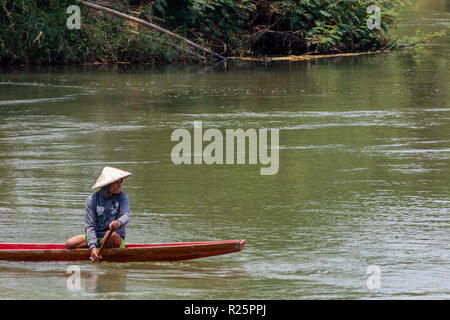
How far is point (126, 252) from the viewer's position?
896 centimetres

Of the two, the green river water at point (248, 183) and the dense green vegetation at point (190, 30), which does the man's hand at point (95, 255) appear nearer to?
the green river water at point (248, 183)

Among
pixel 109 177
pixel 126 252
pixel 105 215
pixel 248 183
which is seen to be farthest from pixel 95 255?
pixel 248 183

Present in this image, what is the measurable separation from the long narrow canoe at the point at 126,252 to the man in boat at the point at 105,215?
0.10 m

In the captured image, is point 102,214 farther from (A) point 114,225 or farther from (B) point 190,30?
(B) point 190,30

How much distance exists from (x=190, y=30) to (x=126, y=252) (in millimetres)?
22126

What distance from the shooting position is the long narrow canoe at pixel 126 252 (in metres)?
8.83

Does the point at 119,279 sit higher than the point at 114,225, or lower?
lower

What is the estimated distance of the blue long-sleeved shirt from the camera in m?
8.94

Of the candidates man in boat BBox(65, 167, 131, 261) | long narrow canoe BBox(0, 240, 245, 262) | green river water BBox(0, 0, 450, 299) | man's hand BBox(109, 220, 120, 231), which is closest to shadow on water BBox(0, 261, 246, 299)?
green river water BBox(0, 0, 450, 299)

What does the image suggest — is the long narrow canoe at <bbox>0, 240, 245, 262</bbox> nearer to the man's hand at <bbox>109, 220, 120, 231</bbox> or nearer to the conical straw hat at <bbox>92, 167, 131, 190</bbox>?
the man's hand at <bbox>109, 220, 120, 231</bbox>

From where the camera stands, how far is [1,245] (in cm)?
913

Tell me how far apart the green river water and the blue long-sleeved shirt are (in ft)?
1.24
